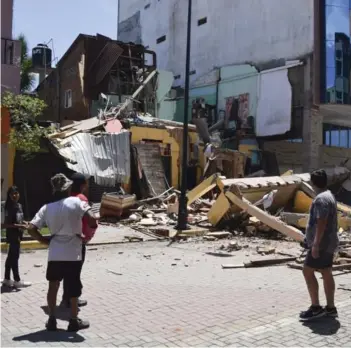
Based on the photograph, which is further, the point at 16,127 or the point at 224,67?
the point at 224,67

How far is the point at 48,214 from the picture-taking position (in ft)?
16.3

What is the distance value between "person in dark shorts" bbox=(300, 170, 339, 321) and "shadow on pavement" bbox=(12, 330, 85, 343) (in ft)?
8.62

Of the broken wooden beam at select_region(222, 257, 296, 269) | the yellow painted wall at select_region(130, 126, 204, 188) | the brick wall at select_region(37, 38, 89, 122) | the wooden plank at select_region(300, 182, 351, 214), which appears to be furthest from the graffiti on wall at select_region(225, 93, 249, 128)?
the broken wooden beam at select_region(222, 257, 296, 269)

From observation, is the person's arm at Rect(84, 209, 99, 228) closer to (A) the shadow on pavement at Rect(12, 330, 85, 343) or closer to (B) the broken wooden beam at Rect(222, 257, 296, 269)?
(A) the shadow on pavement at Rect(12, 330, 85, 343)

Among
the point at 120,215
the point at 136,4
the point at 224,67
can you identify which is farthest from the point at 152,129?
the point at 136,4

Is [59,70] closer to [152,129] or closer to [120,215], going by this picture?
[152,129]

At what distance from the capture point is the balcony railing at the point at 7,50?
49.4ft

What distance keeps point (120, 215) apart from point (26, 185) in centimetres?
398

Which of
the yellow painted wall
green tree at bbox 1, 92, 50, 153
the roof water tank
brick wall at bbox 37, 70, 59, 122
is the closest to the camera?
green tree at bbox 1, 92, 50, 153

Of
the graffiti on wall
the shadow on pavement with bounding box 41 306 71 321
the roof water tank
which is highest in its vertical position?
the roof water tank

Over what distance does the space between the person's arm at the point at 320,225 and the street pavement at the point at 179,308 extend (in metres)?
0.85

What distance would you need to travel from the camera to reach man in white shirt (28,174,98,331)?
16.1 feet

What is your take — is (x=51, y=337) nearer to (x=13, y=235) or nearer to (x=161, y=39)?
(x=13, y=235)

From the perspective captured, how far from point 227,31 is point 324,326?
30170mm
